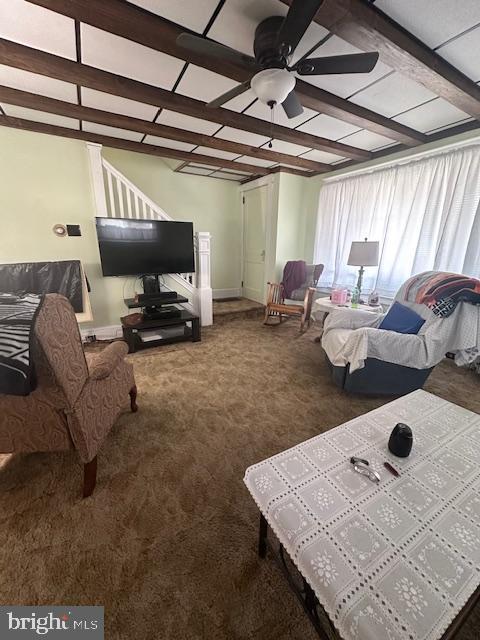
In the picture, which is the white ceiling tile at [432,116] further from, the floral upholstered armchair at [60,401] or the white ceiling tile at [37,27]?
the floral upholstered armchair at [60,401]

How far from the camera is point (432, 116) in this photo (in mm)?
2414

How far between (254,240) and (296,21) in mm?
3706

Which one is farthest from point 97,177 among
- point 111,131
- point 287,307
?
point 287,307

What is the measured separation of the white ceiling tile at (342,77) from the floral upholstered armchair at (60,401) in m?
2.19

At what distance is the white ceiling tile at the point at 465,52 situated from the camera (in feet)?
4.94

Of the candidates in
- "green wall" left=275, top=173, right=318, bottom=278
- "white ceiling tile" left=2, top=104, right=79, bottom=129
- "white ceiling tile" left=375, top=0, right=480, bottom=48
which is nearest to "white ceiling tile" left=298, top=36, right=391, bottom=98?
"white ceiling tile" left=375, top=0, right=480, bottom=48

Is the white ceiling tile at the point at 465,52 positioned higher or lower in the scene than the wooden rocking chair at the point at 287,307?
higher

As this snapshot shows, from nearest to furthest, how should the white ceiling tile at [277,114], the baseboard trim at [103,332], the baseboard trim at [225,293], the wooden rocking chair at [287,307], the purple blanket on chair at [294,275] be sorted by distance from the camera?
the white ceiling tile at [277,114] → the baseboard trim at [103,332] → the wooden rocking chair at [287,307] → the purple blanket on chair at [294,275] → the baseboard trim at [225,293]

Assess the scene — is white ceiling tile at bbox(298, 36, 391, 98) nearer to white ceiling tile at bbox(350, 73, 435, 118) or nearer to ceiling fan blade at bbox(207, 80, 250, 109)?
white ceiling tile at bbox(350, 73, 435, 118)

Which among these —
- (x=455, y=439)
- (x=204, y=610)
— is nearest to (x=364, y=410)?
(x=455, y=439)

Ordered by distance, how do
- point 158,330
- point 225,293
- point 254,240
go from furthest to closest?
point 225,293
point 254,240
point 158,330

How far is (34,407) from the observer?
3.60ft

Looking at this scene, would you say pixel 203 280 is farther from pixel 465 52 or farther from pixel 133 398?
pixel 465 52

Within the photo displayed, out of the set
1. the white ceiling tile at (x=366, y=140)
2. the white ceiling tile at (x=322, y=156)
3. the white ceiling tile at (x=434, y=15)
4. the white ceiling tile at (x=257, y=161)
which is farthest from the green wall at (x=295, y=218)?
the white ceiling tile at (x=434, y=15)
